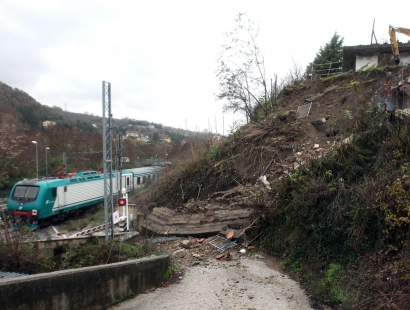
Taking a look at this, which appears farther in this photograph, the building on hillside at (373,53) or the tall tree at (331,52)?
the tall tree at (331,52)

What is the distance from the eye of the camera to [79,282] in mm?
4270

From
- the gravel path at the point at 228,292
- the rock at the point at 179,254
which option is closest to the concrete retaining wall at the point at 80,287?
the gravel path at the point at 228,292

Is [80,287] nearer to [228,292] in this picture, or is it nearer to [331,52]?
[228,292]

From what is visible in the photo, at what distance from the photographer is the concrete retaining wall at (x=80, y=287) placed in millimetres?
3605

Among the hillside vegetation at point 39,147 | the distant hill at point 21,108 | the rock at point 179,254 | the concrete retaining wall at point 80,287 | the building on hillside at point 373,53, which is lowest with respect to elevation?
the rock at point 179,254

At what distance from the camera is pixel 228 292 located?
18.4ft

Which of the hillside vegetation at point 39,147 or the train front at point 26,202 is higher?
the hillside vegetation at point 39,147

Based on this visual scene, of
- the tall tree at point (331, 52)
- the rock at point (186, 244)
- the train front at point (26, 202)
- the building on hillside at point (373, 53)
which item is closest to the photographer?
the rock at point (186, 244)

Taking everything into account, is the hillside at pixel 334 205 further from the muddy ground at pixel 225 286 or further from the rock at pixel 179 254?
the rock at pixel 179 254

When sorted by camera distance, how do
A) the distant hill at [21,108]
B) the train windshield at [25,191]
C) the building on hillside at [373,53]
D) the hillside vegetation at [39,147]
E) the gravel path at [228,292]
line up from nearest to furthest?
the gravel path at [228,292] → the train windshield at [25,191] → the building on hillside at [373,53] → the hillside vegetation at [39,147] → the distant hill at [21,108]

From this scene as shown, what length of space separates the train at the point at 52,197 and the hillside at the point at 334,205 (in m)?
7.39

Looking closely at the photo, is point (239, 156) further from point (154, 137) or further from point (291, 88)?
point (154, 137)

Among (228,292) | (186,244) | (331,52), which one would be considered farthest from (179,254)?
(331,52)

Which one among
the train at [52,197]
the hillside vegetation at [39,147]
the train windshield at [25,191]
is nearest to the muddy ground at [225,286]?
the train at [52,197]
